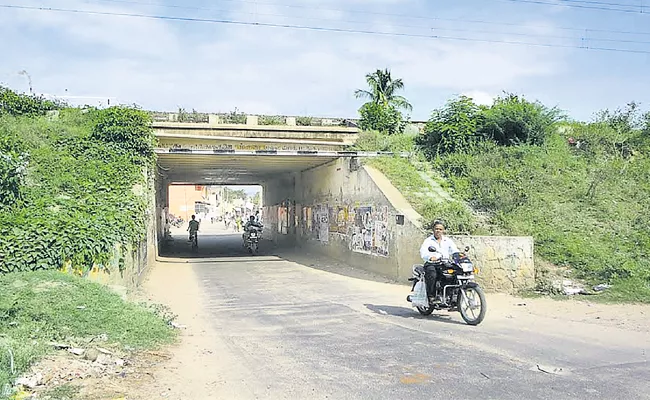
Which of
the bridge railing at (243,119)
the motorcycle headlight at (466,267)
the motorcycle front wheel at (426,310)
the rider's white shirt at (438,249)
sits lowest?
the motorcycle front wheel at (426,310)

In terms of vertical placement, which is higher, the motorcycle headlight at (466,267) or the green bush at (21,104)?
Result: the green bush at (21,104)

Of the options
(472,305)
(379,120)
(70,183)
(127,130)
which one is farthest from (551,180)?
(70,183)

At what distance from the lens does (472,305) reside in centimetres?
896

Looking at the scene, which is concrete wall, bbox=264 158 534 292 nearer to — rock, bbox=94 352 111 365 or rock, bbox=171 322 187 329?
rock, bbox=171 322 187 329

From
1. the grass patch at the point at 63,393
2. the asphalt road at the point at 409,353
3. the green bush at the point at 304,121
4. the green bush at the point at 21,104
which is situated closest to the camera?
the grass patch at the point at 63,393

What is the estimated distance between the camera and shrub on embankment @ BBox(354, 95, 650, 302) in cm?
1226

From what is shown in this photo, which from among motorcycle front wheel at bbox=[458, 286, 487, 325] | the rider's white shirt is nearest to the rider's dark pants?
the rider's white shirt

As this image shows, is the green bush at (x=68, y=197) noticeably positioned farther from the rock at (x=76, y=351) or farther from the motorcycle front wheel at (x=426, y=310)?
the motorcycle front wheel at (x=426, y=310)

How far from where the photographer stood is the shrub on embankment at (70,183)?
10234 mm

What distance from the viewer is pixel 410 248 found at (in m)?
13.6

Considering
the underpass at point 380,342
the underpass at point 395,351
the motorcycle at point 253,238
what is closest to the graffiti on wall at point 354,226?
the underpass at point 380,342

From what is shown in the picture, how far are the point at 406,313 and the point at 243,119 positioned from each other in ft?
A: 45.7

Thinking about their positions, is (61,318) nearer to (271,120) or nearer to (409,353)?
(409,353)

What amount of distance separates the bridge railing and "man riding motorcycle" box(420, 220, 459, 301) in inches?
506
